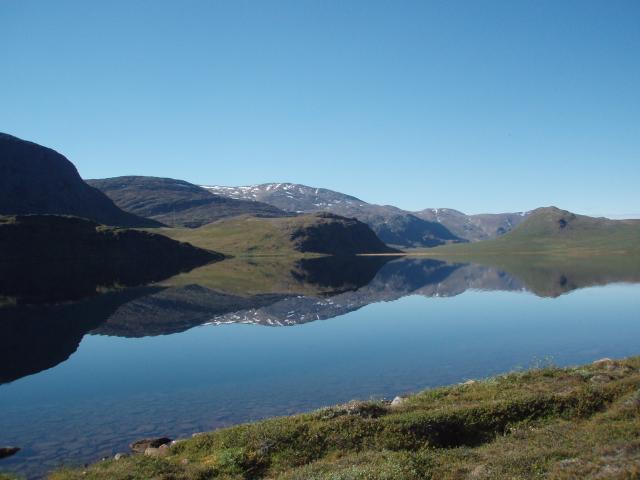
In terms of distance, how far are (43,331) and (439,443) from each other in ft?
176

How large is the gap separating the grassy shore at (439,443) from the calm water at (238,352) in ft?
31.2

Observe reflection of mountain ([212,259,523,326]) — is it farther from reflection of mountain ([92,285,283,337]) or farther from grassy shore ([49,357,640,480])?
grassy shore ([49,357,640,480])

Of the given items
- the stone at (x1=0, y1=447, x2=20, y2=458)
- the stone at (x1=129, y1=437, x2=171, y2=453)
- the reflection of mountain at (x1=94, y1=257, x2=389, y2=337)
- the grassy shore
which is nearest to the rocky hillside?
the reflection of mountain at (x1=94, y1=257, x2=389, y2=337)

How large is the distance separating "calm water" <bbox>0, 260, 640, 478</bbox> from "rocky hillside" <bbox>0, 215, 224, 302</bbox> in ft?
85.9

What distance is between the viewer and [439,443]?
17.7 m

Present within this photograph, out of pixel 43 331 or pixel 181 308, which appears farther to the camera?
pixel 181 308

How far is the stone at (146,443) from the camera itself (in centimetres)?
2373

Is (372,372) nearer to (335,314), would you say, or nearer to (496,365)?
(496,365)

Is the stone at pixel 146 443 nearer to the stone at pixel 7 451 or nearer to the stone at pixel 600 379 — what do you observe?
the stone at pixel 7 451

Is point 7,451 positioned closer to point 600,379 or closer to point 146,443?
point 146,443

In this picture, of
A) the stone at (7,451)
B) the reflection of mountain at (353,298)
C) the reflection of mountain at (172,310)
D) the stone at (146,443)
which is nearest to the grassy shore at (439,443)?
the stone at (146,443)

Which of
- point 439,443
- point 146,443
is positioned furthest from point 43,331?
point 439,443

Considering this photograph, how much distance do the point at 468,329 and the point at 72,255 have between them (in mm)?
160671

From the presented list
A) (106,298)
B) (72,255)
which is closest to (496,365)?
(106,298)
